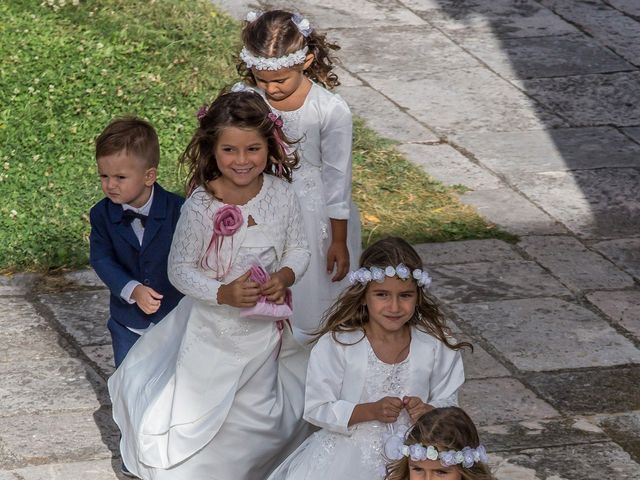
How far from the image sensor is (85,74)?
31.2 ft

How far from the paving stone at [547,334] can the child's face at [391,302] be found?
1.79m

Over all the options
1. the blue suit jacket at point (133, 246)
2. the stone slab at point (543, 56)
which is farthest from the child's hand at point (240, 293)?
the stone slab at point (543, 56)

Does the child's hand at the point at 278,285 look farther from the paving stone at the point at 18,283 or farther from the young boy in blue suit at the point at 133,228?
the paving stone at the point at 18,283

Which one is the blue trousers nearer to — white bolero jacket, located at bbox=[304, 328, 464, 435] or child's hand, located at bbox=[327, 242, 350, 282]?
child's hand, located at bbox=[327, 242, 350, 282]

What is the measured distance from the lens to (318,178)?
5410 millimetres

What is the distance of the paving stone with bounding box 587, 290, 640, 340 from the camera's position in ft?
21.4

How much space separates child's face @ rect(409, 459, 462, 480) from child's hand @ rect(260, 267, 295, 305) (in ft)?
3.11

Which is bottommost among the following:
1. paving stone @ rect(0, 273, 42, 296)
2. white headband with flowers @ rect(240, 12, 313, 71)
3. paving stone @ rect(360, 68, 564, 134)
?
paving stone @ rect(360, 68, 564, 134)

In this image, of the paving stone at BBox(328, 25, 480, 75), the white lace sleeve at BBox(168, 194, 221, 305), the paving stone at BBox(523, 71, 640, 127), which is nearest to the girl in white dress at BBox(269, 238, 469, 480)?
the white lace sleeve at BBox(168, 194, 221, 305)

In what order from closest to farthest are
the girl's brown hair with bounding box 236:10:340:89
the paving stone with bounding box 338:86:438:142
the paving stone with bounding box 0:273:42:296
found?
the girl's brown hair with bounding box 236:10:340:89
the paving stone with bounding box 0:273:42:296
the paving stone with bounding box 338:86:438:142

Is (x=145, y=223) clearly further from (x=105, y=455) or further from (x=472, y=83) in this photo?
(x=472, y=83)

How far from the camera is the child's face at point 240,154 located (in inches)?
182

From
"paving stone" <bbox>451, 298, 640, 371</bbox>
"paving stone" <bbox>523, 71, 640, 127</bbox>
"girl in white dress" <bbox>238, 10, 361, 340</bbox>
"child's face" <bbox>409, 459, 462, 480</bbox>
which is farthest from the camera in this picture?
"paving stone" <bbox>523, 71, 640, 127</bbox>

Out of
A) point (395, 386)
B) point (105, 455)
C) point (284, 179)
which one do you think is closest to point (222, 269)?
point (284, 179)
